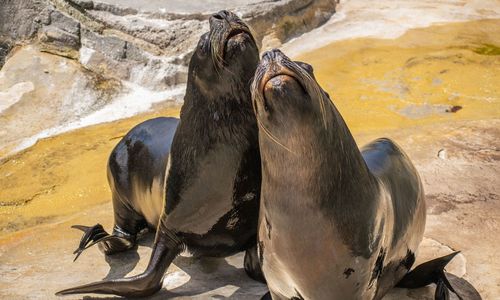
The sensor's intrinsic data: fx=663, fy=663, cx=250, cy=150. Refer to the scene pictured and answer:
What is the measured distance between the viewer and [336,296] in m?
2.55

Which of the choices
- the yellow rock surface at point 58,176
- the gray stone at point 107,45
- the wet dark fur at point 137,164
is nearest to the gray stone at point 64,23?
the gray stone at point 107,45

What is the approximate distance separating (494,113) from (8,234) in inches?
181

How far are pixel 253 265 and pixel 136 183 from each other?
0.89 meters

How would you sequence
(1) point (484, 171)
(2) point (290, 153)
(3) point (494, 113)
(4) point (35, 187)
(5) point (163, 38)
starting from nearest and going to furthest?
(2) point (290, 153) < (1) point (484, 171) < (4) point (35, 187) < (3) point (494, 113) < (5) point (163, 38)

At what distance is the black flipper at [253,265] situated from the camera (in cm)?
339

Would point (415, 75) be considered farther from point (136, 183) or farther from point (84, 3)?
point (136, 183)

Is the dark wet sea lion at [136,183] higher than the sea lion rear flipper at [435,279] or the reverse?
higher

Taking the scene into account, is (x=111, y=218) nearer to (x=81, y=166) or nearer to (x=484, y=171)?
(x=81, y=166)

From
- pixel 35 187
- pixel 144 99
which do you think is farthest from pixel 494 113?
pixel 35 187

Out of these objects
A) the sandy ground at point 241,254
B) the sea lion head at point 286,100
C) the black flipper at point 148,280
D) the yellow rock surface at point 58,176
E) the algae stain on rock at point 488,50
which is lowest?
the algae stain on rock at point 488,50

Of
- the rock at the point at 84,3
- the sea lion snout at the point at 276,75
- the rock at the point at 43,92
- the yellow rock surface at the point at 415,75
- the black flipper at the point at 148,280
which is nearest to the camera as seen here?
the sea lion snout at the point at 276,75

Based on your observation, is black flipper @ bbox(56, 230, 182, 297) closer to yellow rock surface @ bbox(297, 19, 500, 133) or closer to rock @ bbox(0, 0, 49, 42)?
yellow rock surface @ bbox(297, 19, 500, 133)

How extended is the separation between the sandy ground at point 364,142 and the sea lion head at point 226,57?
3.42ft

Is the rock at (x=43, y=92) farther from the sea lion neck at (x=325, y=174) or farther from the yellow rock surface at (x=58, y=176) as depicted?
the sea lion neck at (x=325, y=174)
